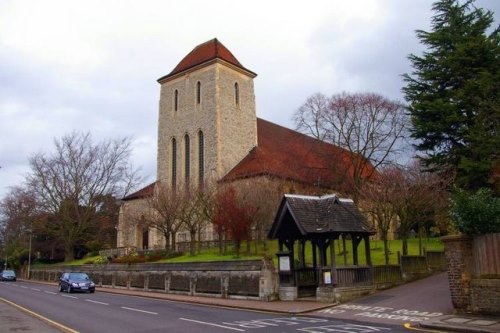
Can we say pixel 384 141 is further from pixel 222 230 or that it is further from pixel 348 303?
pixel 348 303

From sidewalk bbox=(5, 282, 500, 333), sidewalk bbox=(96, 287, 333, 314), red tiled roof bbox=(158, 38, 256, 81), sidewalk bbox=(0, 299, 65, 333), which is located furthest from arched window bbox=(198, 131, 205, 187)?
sidewalk bbox=(0, 299, 65, 333)

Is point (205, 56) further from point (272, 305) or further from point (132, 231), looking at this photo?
point (272, 305)

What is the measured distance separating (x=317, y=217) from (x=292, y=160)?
28070mm

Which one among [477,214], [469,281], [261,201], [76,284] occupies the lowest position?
[76,284]

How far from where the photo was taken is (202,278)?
86.1 feet

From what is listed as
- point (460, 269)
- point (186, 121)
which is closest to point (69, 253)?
point (186, 121)

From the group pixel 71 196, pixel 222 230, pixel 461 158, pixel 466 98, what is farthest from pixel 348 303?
pixel 71 196

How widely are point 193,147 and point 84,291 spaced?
82.0 ft

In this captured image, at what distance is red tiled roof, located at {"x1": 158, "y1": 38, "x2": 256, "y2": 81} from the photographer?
54.9 m

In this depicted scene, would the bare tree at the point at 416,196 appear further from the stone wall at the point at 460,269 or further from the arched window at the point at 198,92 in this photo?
the arched window at the point at 198,92

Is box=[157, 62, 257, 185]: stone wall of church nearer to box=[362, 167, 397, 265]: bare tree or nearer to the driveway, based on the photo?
box=[362, 167, 397, 265]: bare tree

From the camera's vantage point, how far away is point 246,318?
15836 mm

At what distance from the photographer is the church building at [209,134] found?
51594mm

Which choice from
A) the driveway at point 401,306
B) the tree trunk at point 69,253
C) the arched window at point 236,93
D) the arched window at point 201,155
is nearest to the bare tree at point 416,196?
the driveway at point 401,306
